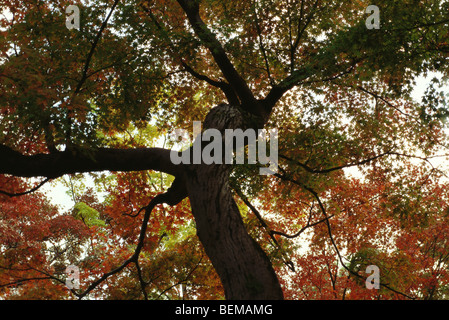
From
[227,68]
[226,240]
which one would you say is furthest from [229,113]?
[226,240]

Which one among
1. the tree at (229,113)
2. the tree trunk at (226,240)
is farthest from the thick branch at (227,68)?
the tree trunk at (226,240)

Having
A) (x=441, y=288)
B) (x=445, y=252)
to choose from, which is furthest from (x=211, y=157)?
(x=441, y=288)

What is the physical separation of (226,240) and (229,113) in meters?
2.59

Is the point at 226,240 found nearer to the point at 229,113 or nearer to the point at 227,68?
the point at 229,113

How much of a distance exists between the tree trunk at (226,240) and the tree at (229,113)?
2 centimetres

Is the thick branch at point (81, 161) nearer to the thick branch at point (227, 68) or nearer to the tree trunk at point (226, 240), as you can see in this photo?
the tree trunk at point (226, 240)

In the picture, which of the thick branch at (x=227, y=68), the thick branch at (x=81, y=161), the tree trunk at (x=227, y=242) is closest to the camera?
the tree trunk at (x=227, y=242)

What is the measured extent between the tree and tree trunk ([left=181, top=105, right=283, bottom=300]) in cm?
2

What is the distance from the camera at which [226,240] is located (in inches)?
167

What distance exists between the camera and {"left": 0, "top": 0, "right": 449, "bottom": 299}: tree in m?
4.71

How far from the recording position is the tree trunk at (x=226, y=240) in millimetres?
3846

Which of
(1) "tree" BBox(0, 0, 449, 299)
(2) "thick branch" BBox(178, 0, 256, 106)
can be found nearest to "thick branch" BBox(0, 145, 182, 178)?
(1) "tree" BBox(0, 0, 449, 299)
